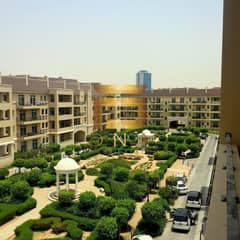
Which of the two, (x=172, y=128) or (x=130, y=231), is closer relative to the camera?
(x=130, y=231)

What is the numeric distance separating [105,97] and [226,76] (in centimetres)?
3481

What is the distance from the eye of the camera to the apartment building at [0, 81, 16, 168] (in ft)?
64.6

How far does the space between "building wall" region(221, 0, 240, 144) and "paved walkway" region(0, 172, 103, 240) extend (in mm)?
8704

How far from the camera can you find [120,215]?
9.95 m

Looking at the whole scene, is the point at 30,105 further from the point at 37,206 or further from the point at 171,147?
the point at 37,206

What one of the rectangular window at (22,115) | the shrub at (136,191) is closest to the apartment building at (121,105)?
the rectangular window at (22,115)

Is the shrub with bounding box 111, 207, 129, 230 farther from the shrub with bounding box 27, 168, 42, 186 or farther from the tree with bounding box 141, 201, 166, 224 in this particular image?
the shrub with bounding box 27, 168, 42, 186

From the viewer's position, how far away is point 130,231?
10594 millimetres

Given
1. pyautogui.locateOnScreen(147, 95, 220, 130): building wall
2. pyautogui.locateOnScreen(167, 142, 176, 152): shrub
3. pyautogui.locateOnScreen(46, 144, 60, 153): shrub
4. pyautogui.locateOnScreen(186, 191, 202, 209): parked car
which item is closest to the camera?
pyautogui.locateOnScreen(186, 191, 202, 209): parked car

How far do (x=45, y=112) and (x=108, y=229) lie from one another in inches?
700

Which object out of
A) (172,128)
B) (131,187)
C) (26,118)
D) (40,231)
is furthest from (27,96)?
(172,128)

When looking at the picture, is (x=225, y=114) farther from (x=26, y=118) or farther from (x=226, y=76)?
(x=26, y=118)

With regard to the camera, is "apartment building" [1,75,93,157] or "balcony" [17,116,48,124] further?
"apartment building" [1,75,93,157]

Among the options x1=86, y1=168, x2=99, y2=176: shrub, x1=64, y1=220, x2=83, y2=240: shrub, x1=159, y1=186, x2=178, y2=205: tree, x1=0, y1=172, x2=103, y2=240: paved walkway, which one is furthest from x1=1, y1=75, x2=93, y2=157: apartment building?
x1=64, y1=220, x2=83, y2=240: shrub
